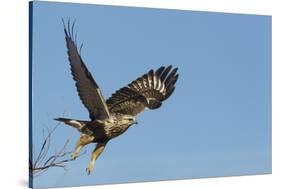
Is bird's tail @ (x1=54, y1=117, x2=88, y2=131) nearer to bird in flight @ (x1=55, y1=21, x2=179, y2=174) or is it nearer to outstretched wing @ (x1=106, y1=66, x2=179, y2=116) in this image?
bird in flight @ (x1=55, y1=21, x2=179, y2=174)

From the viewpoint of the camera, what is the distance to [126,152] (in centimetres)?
845

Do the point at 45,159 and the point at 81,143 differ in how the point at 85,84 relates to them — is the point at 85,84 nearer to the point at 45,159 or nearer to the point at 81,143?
the point at 81,143

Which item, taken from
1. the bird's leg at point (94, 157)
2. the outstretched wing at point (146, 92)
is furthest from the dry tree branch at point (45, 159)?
the outstretched wing at point (146, 92)

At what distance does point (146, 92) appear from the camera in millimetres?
8617

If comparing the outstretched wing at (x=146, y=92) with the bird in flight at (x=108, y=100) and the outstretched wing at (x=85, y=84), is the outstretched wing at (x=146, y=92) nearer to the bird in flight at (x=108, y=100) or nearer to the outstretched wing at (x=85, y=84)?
the bird in flight at (x=108, y=100)

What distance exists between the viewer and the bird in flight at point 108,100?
8.17m

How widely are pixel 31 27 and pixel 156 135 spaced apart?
1.88 meters

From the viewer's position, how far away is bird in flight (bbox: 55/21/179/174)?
26.8 ft

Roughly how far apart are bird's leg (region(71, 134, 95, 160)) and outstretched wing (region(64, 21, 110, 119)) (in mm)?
232

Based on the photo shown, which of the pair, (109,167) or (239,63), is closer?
(109,167)

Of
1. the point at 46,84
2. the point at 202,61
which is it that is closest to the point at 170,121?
the point at 202,61

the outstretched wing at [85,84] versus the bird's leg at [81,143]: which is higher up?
the outstretched wing at [85,84]

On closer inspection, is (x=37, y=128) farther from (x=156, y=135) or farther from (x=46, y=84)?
(x=156, y=135)

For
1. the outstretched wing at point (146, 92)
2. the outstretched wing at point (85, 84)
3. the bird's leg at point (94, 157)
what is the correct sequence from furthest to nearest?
the outstretched wing at point (146, 92)
the bird's leg at point (94, 157)
the outstretched wing at point (85, 84)
